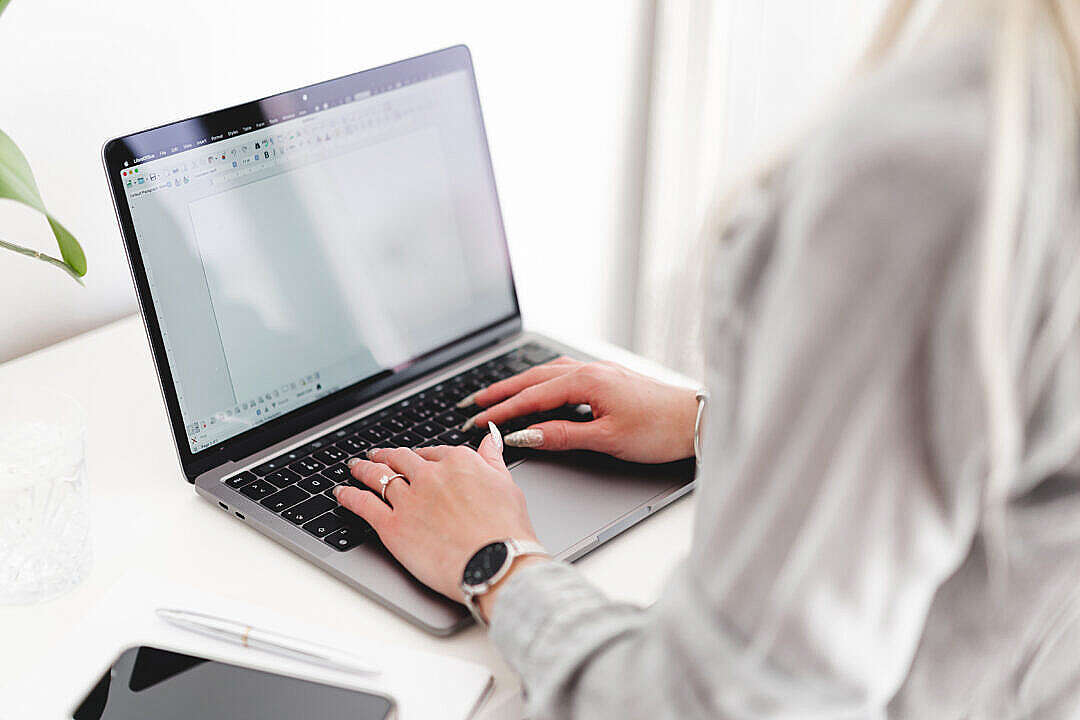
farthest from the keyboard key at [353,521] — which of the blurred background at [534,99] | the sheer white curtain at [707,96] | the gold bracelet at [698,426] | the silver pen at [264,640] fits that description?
the sheer white curtain at [707,96]

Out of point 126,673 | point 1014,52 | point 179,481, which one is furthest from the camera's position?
point 179,481

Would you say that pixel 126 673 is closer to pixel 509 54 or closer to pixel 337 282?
pixel 337 282

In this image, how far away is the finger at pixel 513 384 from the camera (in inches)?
34.2

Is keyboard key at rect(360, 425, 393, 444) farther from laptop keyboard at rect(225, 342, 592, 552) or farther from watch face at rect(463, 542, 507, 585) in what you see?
watch face at rect(463, 542, 507, 585)

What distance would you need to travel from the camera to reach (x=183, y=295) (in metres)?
0.77

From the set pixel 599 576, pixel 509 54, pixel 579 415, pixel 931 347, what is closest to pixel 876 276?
pixel 931 347

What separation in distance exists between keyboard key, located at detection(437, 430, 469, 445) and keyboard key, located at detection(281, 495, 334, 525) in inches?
4.7

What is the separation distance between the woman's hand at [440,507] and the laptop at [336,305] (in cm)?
2

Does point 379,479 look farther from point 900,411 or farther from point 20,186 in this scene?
point 900,411

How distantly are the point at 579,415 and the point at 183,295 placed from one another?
33 cm

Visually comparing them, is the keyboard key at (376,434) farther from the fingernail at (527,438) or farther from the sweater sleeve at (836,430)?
the sweater sleeve at (836,430)

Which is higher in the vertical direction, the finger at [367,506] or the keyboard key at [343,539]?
the finger at [367,506]

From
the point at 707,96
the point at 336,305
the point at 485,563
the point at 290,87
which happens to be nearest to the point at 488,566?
the point at 485,563

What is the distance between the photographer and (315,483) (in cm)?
77
